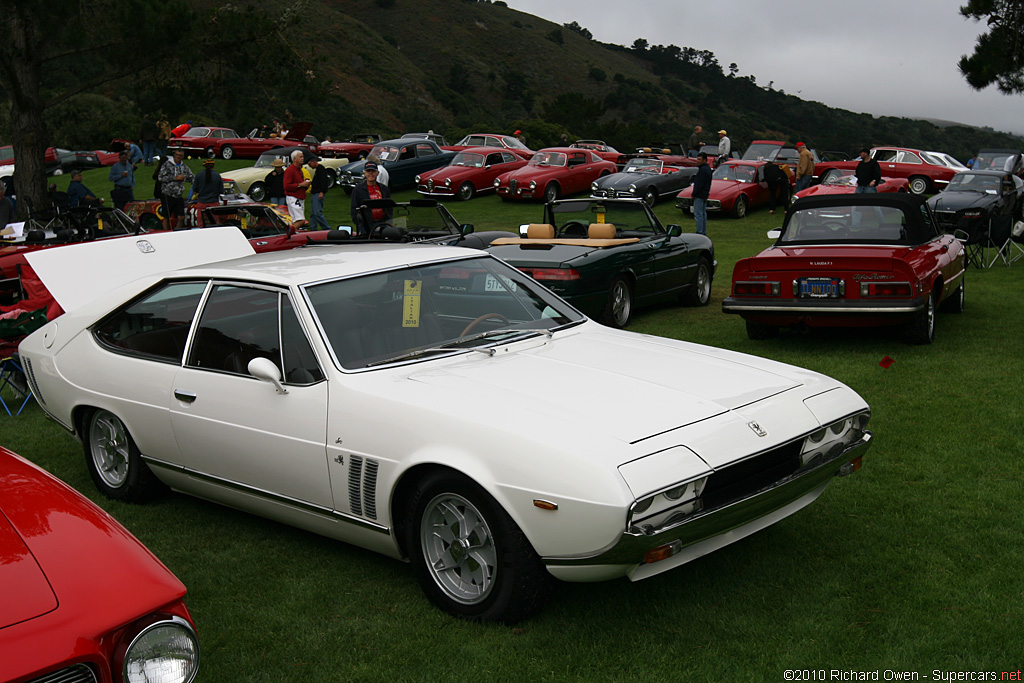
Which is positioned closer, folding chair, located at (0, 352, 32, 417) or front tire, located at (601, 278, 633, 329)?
folding chair, located at (0, 352, 32, 417)

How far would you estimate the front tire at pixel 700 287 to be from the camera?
11.5 metres

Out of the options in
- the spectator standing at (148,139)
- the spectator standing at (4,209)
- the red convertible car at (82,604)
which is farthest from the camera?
the spectator standing at (148,139)

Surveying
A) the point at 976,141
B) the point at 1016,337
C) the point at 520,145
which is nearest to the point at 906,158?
the point at 520,145

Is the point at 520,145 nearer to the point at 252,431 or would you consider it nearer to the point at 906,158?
the point at 906,158

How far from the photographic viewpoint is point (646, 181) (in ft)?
76.4

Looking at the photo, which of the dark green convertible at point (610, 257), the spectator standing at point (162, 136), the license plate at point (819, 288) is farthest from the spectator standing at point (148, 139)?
the license plate at point (819, 288)

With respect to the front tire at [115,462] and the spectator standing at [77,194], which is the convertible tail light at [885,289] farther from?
the spectator standing at [77,194]

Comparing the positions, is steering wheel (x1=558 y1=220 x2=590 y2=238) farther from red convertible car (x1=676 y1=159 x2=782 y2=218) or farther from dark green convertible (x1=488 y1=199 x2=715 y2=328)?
red convertible car (x1=676 y1=159 x2=782 y2=218)

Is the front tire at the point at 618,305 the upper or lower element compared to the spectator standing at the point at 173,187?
lower

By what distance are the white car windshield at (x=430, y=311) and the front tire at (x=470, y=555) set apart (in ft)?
2.49

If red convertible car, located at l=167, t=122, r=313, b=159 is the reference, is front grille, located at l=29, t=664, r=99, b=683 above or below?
above

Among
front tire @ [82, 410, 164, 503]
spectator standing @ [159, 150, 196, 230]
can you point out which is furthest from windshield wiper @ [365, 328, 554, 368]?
spectator standing @ [159, 150, 196, 230]

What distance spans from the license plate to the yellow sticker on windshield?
4.96 metres

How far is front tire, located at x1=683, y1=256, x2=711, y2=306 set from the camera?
11547mm
